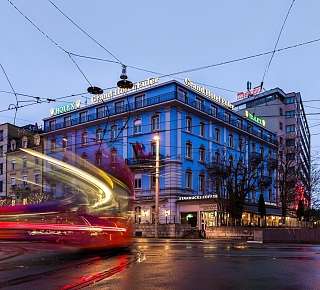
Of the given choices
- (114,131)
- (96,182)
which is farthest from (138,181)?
(96,182)

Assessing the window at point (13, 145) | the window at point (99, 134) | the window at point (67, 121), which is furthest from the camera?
the window at point (13, 145)

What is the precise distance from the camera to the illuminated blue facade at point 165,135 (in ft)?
204

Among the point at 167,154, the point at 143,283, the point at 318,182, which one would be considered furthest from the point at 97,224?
the point at 318,182

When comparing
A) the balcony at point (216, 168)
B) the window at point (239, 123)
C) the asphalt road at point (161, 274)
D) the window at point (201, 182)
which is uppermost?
the window at point (239, 123)

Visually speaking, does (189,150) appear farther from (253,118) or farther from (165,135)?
(253,118)

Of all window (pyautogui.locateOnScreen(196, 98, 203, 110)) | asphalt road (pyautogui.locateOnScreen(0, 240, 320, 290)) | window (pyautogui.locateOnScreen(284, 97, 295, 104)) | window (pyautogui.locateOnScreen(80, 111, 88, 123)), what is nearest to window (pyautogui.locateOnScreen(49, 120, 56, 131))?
window (pyautogui.locateOnScreen(80, 111, 88, 123))

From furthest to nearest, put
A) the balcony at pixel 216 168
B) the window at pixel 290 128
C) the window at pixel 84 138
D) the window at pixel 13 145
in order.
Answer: the window at pixel 290 128 < the window at pixel 13 145 < the window at pixel 84 138 < the balcony at pixel 216 168

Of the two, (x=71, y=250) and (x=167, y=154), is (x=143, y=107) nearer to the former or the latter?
(x=167, y=154)

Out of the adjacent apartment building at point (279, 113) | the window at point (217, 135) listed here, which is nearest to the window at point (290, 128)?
the adjacent apartment building at point (279, 113)

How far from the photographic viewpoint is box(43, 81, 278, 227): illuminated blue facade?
6212 centimetres

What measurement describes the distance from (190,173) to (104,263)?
48009mm

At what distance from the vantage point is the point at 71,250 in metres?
22.8

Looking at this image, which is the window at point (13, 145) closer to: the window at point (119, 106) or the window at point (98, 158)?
the window at point (119, 106)

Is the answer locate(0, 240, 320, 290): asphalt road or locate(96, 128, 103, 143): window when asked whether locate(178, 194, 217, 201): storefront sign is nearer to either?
locate(96, 128, 103, 143): window
